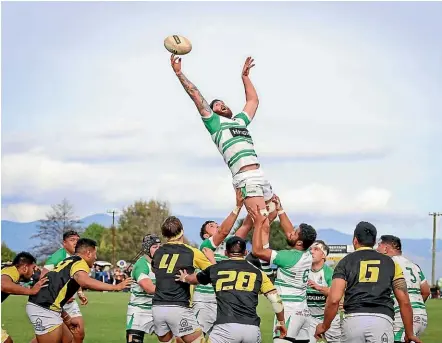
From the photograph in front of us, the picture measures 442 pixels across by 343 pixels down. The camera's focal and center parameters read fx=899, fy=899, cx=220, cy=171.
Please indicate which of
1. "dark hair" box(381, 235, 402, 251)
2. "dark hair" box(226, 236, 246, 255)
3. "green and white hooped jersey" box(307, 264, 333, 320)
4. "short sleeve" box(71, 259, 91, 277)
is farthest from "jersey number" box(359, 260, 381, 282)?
"short sleeve" box(71, 259, 91, 277)

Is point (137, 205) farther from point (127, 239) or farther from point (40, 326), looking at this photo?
point (40, 326)

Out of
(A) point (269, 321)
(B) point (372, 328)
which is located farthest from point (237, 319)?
(A) point (269, 321)

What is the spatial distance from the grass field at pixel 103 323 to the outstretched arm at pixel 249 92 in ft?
33.7

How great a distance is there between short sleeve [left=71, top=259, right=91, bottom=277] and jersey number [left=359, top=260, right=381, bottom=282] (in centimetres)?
441

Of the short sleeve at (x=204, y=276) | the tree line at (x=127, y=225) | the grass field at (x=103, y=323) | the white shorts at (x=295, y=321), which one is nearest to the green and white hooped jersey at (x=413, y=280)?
the white shorts at (x=295, y=321)

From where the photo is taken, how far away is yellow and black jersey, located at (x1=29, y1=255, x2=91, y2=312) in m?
14.2

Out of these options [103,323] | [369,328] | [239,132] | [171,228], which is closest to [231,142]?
[239,132]

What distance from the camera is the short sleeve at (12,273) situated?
14594 mm

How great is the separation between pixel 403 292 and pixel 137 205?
9386 cm

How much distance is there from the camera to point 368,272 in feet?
40.0

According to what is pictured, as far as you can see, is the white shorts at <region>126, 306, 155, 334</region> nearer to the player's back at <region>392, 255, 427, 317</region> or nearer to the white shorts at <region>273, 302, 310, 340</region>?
the white shorts at <region>273, 302, 310, 340</region>

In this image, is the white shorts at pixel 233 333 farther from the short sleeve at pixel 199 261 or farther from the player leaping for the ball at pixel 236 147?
the player leaping for the ball at pixel 236 147

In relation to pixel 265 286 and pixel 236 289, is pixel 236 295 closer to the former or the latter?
pixel 236 289

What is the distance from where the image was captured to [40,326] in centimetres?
1462
